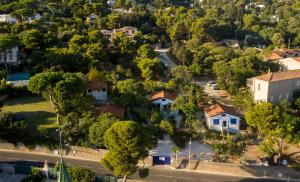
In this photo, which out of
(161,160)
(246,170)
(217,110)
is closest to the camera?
(246,170)

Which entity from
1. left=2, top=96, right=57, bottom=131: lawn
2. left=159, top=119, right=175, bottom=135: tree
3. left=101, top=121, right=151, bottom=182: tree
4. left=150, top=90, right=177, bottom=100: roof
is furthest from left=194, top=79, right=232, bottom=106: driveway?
left=101, top=121, right=151, bottom=182: tree

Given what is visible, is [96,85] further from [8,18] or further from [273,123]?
[8,18]

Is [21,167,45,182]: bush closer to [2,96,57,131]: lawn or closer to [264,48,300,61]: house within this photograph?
[2,96,57,131]: lawn

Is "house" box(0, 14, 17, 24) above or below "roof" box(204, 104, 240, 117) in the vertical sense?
above

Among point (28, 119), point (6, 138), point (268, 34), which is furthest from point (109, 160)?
point (268, 34)

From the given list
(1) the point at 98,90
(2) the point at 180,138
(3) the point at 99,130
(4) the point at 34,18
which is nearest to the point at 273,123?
(2) the point at 180,138

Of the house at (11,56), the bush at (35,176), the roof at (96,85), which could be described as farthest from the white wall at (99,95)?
the bush at (35,176)

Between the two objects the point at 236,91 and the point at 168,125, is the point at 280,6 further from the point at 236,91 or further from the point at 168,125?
the point at 168,125
